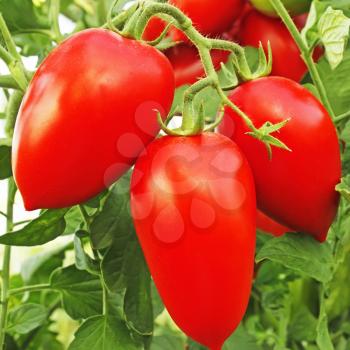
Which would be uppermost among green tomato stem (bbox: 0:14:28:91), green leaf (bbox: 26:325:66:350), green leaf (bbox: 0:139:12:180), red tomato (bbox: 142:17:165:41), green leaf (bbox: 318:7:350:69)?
green leaf (bbox: 318:7:350:69)

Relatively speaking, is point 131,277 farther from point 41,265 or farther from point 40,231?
point 41,265

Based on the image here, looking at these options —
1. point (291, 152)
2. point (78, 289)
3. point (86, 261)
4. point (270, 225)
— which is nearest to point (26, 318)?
point (78, 289)

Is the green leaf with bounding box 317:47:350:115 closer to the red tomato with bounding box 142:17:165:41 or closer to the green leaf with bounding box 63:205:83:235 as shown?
the red tomato with bounding box 142:17:165:41

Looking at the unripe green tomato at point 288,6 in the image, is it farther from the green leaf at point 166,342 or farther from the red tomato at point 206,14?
the green leaf at point 166,342

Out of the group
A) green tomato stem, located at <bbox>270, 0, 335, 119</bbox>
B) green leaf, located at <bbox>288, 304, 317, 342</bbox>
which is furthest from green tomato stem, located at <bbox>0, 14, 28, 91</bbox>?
green leaf, located at <bbox>288, 304, 317, 342</bbox>

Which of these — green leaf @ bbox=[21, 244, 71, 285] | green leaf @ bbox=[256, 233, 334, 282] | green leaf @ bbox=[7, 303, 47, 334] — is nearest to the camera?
green leaf @ bbox=[256, 233, 334, 282]

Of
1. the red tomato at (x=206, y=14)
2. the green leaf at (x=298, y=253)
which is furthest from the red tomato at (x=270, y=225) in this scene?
the red tomato at (x=206, y=14)

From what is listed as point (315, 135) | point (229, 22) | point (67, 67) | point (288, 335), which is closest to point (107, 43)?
point (67, 67)
